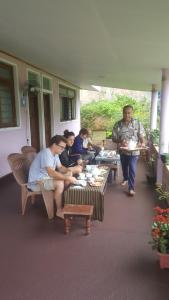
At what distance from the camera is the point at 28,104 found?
5.71 metres

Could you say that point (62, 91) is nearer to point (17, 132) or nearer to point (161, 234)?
point (17, 132)

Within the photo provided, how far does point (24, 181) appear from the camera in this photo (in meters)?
3.32

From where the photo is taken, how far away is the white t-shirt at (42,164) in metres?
3.09

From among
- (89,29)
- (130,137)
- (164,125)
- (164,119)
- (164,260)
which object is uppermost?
(89,29)

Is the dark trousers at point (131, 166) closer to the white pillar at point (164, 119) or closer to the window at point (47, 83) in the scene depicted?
the white pillar at point (164, 119)

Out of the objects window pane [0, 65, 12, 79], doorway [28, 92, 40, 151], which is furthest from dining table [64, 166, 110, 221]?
doorway [28, 92, 40, 151]

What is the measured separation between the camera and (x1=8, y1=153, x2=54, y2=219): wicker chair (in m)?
3.16

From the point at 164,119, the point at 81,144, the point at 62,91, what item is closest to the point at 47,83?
the point at 62,91

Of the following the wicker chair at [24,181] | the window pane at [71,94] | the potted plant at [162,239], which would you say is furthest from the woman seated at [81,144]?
the window pane at [71,94]

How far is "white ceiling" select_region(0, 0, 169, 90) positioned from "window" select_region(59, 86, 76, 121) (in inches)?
182

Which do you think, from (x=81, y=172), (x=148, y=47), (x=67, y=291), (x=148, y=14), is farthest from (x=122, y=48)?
(x=67, y=291)

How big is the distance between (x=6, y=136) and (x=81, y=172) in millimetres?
1891

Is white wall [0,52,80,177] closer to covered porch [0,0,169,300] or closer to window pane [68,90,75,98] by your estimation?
covered porch [0,0,169,300]

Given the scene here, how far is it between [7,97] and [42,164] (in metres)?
2.37
